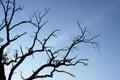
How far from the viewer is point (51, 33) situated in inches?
800

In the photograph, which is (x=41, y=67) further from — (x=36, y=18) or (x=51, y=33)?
(x=36, y=18)

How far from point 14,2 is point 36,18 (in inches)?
90.6

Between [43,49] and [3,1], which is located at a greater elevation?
[3,1]

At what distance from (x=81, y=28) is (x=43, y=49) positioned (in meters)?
4.21

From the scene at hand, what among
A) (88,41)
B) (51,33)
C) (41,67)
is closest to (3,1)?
(51,33)

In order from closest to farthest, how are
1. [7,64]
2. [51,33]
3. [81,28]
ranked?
[7,64], [51,33], [81,28]

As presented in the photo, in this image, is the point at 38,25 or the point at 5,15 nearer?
the point at 5,15

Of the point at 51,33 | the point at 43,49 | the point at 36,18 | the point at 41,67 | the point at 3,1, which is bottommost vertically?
the point at 41,67

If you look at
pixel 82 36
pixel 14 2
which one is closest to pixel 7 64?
pixel 14 2

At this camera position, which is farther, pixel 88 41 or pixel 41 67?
pixel 88 41

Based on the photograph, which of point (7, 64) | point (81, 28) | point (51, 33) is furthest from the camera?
point (81, 28)

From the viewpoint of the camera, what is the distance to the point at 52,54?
19641 millimetres

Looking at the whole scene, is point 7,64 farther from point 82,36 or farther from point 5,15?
point 82,36

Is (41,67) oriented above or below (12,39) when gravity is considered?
below
